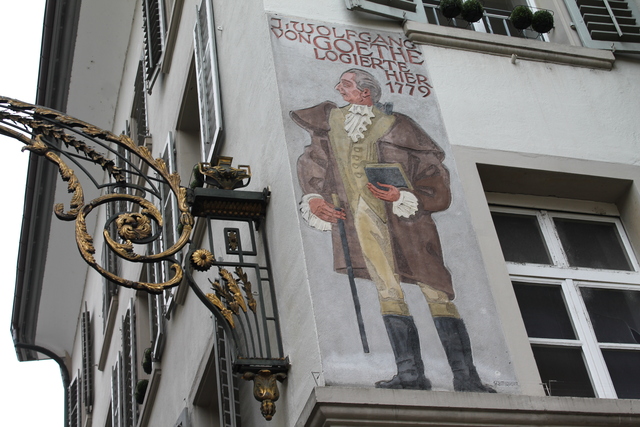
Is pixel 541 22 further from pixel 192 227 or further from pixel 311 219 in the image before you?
pixel 192 227

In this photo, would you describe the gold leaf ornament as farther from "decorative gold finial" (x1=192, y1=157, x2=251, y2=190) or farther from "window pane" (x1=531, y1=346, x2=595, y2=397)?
"window pane" (x1=531, y1=346, x2=595, y2=397)

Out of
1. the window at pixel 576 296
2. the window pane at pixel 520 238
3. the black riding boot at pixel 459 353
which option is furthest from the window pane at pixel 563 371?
the window pane at pixel 520 238

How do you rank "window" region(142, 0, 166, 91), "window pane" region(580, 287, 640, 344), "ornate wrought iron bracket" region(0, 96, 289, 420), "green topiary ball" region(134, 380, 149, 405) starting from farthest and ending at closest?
"window" region(142, 0, 166, 91) → "green topiary ball" region(134, 380, 149, 405) → "window pane" region(580, 287, 640, 344) → "ornate wrought iron bracket" region(0, 96, 289, 420)

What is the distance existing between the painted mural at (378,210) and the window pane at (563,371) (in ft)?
1.35

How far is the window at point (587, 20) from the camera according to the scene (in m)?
6.94

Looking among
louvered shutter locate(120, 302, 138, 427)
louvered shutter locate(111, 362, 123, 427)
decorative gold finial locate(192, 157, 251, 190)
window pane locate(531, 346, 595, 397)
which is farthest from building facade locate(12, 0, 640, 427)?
louvered shutter locate(111, 362, 123, 427)

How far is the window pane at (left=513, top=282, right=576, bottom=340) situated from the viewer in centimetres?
550

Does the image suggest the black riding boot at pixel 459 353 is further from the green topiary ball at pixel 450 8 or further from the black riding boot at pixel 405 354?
the green topiary ball at pixel 450 8

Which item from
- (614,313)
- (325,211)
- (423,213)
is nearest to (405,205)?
(423,213)

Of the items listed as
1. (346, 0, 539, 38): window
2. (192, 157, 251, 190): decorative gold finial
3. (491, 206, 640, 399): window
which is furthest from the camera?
(346, 0, 539, 38): window

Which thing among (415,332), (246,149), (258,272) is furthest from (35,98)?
(415,332)

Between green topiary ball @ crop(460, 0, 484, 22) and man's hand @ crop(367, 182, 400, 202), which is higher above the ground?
green topiary ball @ crop(460, 0, 484, 22)

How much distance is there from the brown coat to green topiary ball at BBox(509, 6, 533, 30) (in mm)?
1584

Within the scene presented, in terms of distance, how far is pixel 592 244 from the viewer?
608 cm
